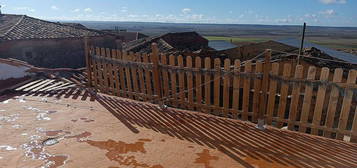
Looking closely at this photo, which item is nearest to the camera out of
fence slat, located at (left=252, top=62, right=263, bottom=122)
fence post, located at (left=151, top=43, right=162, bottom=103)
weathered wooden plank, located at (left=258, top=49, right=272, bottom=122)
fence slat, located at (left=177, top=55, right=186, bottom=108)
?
weathered wooden plank, located at (left=258, top=49, right=272, bottom=122)

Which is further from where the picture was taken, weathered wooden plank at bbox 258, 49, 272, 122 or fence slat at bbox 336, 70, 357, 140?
weathered wooden plank at bbox 258, 49, 272, 122

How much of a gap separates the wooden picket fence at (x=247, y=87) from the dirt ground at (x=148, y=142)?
263mm

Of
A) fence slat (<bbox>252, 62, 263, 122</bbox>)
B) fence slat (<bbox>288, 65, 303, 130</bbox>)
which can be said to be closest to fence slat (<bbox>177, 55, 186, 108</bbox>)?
fence slat (<bbox>252, 62, 263, 122</bbox>)

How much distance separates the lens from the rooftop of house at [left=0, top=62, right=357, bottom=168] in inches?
157

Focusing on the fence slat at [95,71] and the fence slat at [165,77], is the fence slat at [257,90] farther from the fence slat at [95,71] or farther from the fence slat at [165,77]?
the fence slat at [95,71]

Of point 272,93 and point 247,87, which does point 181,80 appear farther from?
point 272,93

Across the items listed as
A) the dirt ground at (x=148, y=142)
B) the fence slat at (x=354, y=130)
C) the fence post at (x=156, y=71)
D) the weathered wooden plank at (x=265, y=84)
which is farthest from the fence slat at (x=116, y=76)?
the fence slat at (x=354, y=130)

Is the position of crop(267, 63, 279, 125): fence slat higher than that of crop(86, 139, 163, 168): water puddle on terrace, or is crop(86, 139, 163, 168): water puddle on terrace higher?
crop(267, 63, 279, 125): fence slat

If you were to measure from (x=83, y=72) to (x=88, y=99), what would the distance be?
3286 mm

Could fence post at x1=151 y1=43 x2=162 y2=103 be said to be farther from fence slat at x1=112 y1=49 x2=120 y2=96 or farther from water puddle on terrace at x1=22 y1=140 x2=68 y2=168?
water puddle on terrace at x1=22 y1=140 x2=68 y2=168

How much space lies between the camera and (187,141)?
15.2 ft

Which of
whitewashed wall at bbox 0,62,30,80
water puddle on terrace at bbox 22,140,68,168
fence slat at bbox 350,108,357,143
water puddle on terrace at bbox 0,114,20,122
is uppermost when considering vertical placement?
whitewashed wall at bbox 0,62,30,80

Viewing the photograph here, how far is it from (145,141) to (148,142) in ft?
0.24

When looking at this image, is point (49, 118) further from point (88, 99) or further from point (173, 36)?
point (173, 36)
